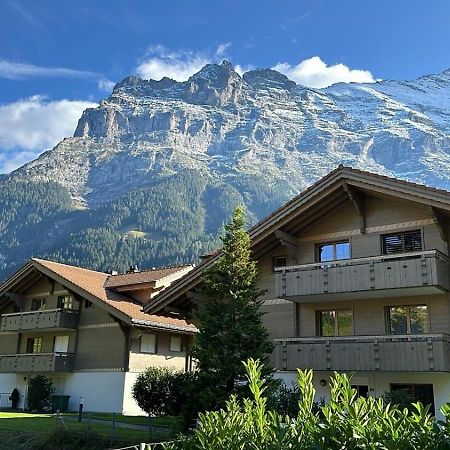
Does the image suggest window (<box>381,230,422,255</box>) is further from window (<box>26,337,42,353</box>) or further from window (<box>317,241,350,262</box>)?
window (<box>26,337,42,353</box>)

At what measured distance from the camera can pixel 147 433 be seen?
20875 millimetres

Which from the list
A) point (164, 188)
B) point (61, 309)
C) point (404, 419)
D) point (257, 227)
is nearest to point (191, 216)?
point (164, 188)

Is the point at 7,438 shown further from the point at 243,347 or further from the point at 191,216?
the point at 191,216

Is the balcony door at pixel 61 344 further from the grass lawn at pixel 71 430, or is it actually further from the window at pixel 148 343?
the grass lawn at pixel 71 430

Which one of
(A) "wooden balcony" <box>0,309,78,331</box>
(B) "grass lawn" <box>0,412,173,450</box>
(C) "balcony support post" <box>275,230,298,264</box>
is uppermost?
(C) "balcony support post" <box>275,230,298,264</box>

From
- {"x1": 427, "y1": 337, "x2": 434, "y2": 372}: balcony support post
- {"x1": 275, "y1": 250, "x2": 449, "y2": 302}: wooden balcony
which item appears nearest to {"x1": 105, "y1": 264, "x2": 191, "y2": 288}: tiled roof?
{"x1": 275, "y1": 250, "x2": 449, "y2": 302}: wooden balcony

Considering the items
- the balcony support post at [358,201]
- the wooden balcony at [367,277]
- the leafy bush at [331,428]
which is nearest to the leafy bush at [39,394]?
the wooden balcony at [367,277]

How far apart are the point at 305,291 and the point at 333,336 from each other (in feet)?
6.53

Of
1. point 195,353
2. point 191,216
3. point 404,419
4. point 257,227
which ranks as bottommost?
point 404,419

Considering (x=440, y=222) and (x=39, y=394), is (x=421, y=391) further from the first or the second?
(x=39, y=394)

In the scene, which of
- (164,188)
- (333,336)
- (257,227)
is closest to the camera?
(333,336)

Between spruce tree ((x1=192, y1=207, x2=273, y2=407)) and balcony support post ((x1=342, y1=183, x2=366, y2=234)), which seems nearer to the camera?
spruce tree ((x1=192, y1=207, x2=273, y2=407))

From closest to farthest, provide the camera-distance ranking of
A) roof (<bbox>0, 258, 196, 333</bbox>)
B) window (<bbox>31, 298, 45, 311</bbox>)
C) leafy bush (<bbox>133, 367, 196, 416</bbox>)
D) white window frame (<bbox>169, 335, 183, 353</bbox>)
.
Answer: leafy bush (<bbox>133, 367, 196, 416</bbox>), roof (<bbox>0, 258, 196, 333</bbox>), white window frame (<bbox>169, 335, 183, 353</bbox>), window (<bbox>31, 298, 45, 311</bbox>)

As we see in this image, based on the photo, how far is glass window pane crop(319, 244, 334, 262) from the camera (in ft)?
79.2
